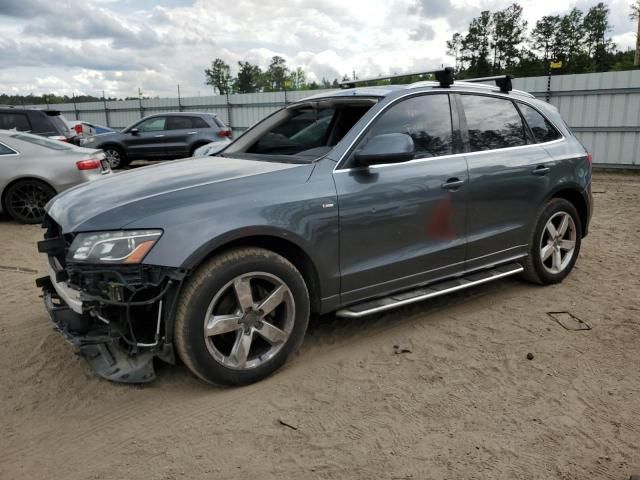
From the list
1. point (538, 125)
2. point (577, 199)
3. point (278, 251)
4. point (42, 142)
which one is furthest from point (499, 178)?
point (42, 142)

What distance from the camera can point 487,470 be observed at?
7.71 ft

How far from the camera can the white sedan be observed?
7.57m

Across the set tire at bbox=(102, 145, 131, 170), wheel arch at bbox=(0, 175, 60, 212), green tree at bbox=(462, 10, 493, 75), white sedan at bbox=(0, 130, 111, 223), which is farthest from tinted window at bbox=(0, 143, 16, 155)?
green tree at bbox=(462, 10, 493, 75)

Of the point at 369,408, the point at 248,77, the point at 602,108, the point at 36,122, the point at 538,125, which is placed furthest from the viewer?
the point at 248,77

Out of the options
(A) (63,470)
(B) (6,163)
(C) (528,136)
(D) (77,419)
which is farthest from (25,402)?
(B) (6,163)

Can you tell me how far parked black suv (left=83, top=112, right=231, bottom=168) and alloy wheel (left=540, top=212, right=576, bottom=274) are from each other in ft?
37.8

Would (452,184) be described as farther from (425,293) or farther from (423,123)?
(425,293)

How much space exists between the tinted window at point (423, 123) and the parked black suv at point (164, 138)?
38.1 feet

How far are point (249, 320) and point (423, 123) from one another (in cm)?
194

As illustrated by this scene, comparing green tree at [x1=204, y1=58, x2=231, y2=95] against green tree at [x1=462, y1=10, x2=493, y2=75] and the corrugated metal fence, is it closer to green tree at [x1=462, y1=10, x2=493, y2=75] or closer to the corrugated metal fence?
green tree at [x1=462, y1=10, x2=493, y2=75]

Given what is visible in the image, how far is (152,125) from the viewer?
1497 centimetres

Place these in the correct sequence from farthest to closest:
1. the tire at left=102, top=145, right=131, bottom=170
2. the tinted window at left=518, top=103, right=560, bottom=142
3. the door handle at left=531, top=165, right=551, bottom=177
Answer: the tire at left=102, top=145, right=131, bottom=170 → the tinted window at left=518, top=103, right=560, bottom=142 → the door handle at left=531, top=165, right=551, bottom=177

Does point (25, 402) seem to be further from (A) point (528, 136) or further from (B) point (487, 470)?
(A) point (528, 136)

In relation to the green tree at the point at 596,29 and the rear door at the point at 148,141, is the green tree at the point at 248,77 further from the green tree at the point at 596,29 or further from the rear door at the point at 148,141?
the rear door at the point at 148,141
